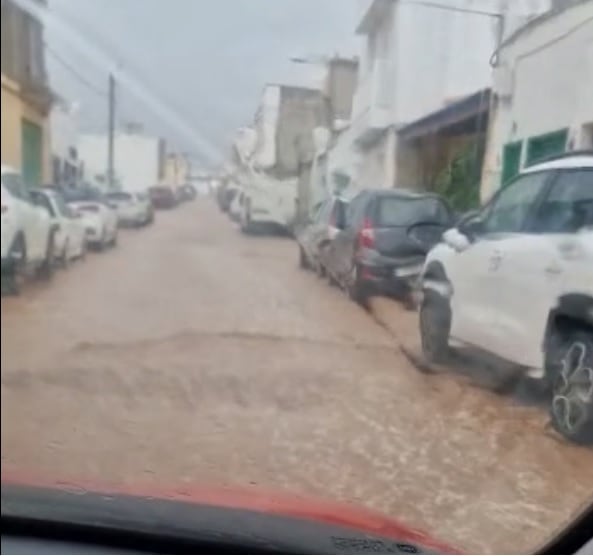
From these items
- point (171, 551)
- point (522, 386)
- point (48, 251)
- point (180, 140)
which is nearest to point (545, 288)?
point (522, 386)

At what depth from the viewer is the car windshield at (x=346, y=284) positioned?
229 centimetres

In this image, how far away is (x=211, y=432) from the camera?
373 cm

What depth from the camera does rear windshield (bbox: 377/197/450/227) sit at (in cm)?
274

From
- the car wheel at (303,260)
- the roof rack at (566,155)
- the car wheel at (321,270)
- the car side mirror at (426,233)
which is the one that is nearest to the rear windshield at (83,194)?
the car wheel at (303,260)

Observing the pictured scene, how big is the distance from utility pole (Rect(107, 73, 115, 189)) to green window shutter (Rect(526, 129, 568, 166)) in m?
2.19

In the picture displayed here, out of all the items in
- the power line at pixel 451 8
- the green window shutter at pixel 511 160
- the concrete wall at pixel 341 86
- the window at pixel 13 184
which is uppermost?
the power line at pixel 451 8

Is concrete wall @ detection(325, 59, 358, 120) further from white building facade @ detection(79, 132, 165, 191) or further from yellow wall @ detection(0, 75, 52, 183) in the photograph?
yellow wall @ detection(0, 75, 52, 183)

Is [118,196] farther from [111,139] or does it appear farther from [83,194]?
[111,139]

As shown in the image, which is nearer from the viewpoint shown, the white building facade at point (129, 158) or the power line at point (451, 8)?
the power line at point (451, 8)

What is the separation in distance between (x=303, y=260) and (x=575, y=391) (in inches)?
71.2

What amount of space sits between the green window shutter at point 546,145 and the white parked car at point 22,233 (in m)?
3.42

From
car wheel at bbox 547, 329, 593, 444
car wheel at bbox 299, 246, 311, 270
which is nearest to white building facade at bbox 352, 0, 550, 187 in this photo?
car wheel at bbox 299, 246, 311, 270

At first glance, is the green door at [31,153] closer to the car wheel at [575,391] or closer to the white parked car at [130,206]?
the white parked car at [130,206]

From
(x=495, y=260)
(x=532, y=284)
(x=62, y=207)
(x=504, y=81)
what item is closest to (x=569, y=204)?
(x=532, y=284)
